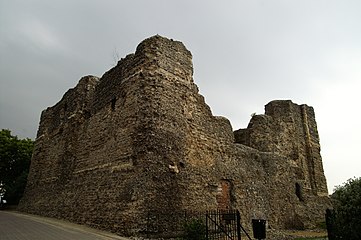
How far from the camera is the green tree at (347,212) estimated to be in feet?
28.9

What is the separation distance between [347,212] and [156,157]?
652 cm

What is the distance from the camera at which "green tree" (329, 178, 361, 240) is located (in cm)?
882

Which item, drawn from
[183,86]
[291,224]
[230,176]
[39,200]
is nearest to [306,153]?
[291,224]

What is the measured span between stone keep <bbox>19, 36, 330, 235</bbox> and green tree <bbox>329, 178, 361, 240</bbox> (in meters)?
5.02

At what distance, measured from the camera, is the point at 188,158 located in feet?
43.2

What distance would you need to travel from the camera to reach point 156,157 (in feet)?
38.4

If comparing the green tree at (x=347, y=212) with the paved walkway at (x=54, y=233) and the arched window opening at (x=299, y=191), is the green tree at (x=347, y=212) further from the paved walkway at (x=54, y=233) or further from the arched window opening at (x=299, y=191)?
the arched window opening at (x=299, y=191)

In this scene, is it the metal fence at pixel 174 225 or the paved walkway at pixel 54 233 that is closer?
the paved walkway at pixel 54 233

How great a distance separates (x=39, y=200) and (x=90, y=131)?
6.88 meters

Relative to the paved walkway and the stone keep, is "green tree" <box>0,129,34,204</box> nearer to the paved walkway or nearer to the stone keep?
the stone keep

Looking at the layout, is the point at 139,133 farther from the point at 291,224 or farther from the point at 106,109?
the point at 291,224

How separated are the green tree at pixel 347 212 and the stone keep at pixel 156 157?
5.02 metres

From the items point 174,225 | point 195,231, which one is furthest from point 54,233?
point 195,231

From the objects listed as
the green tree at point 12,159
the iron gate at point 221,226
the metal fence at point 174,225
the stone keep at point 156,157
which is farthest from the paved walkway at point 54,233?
the green tree at point 12,159
